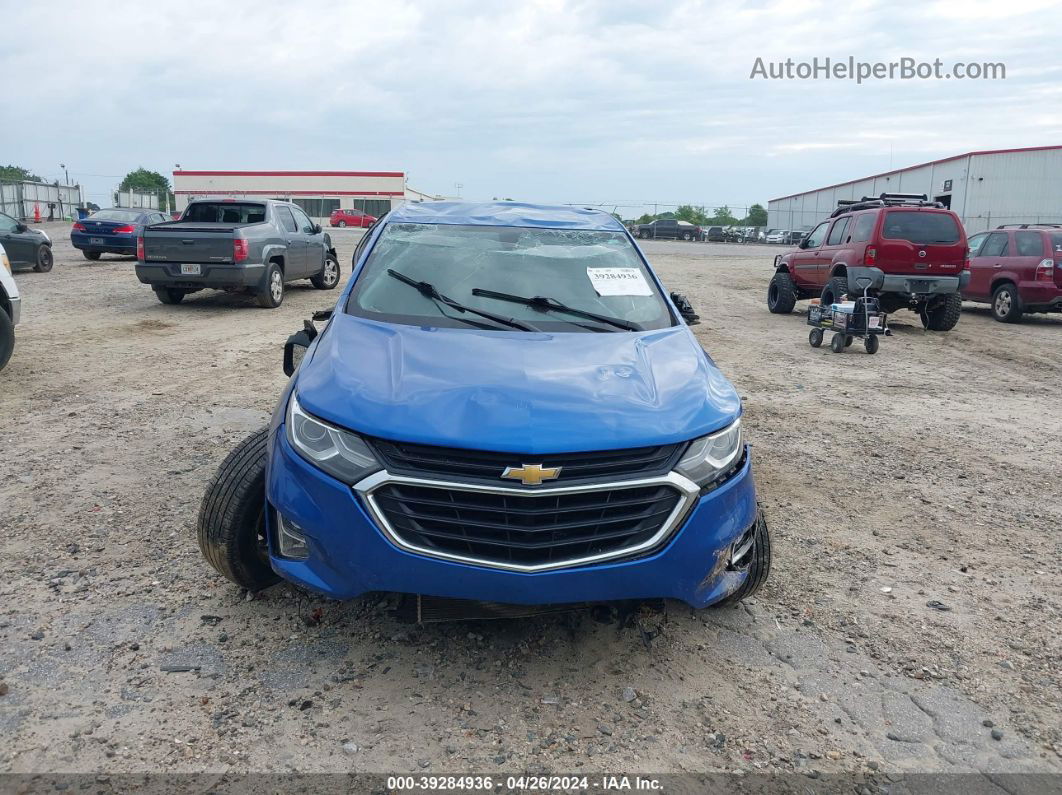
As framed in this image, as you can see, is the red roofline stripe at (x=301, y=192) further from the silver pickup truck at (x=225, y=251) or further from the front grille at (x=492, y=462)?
the front grille at (x=492, y=462)

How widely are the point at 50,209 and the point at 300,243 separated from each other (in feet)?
134

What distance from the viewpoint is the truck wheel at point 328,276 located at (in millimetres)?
16562

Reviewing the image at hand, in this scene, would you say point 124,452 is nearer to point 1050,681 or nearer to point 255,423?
point 255,423

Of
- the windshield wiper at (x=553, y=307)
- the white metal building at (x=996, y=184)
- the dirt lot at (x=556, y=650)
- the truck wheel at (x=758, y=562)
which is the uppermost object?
the white metal building at (x=996, y=184)

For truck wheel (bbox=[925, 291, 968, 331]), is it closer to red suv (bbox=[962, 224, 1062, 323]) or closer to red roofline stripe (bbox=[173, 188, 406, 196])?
red suv (bbox=[962, 224, 1062, 323])

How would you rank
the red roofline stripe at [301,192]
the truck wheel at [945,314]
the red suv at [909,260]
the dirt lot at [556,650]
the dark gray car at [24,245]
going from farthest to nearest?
1. the red roofline stripe at [301,192]
2. the dark gray car at [24,245]
3. the truck wheel at [945,314]
4. the red suv at [909,260]
5. the dirt lot at [556,650]

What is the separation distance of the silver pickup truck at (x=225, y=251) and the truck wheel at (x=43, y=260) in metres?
5.94

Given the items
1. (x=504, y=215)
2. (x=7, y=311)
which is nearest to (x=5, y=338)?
(x=7, y=311)

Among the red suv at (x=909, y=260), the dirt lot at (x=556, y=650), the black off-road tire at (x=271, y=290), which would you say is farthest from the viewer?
the black off-road tire at (x=271, y=290)

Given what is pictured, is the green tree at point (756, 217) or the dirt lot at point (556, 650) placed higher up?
the green tree at point (756, 217)

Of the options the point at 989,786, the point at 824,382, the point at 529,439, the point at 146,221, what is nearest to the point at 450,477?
the point at 529,439

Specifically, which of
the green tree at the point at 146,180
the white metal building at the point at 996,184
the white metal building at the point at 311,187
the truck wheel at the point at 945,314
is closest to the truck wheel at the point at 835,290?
the truck wheel at the point at 945,314

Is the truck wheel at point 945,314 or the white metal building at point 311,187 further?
the white metal building at point 311,187

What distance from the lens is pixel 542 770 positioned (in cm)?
269
